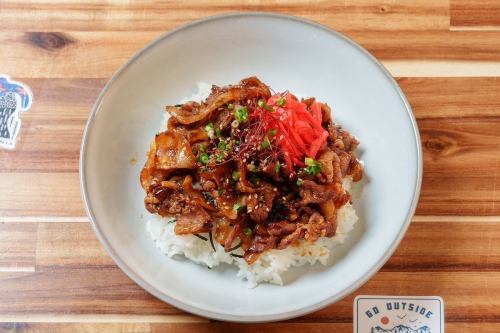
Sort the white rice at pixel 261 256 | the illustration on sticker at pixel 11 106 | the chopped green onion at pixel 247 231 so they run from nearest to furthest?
the chopped green onion at pixel 247 231
the white rice at pixel 261 256
the illustration on sticker at pixel 11 106

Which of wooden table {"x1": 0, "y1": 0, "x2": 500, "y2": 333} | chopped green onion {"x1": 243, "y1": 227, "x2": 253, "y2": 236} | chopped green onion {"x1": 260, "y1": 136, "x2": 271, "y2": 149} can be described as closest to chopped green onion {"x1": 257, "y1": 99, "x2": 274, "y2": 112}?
chopped green onion {"x1": 260, "y1": 136, "x2": 271, "y2": 149}

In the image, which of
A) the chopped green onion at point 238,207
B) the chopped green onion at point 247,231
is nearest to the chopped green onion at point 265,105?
the chopped green onion at point 238,207

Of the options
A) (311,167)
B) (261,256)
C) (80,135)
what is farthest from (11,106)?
(311,167)

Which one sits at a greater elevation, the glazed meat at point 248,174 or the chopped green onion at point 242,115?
the chopped green onion at point 242,115

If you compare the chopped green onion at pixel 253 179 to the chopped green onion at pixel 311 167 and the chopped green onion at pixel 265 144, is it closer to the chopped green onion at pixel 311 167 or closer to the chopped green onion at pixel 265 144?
the chopped green onion at pixel 265 144

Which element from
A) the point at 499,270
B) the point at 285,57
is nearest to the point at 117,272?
the point at 285,57

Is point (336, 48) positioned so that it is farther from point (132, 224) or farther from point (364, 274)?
point (132, 224)

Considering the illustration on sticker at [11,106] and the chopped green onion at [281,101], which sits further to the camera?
the illustration on sticker at [11,106]
